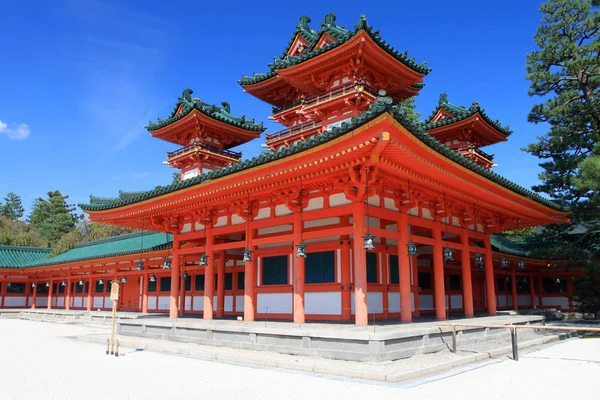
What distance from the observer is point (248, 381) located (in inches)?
329

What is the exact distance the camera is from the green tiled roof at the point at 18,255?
3602 centimetres

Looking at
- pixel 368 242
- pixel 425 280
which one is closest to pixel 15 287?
pixel 425 280

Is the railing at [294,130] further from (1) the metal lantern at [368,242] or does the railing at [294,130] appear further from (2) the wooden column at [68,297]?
(2) the wooden column at [68,297]

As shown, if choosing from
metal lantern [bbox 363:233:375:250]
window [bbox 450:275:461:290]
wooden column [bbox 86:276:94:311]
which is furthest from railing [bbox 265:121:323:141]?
wooden column [bbox 86:276:94:311]

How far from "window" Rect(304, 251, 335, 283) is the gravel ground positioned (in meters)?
4.31

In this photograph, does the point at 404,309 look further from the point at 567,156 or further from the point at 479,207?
the point at 567,156

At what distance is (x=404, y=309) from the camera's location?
12703 millimetres

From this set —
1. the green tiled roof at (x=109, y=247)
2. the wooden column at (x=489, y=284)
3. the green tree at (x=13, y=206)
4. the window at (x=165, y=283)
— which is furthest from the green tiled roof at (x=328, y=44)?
the green tree at (x=13, y=206)

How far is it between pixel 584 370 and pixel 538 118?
16.3 meters

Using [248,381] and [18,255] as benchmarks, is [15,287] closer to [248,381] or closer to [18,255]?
[18,255]

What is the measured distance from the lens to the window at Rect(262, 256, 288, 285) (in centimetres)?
1521

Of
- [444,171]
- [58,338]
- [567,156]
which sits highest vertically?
[567,156]

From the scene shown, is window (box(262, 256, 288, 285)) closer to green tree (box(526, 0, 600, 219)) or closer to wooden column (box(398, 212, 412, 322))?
wooden column (box(398, 212, 412, 322))

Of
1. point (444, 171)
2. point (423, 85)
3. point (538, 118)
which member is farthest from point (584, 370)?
point (538, 118)
